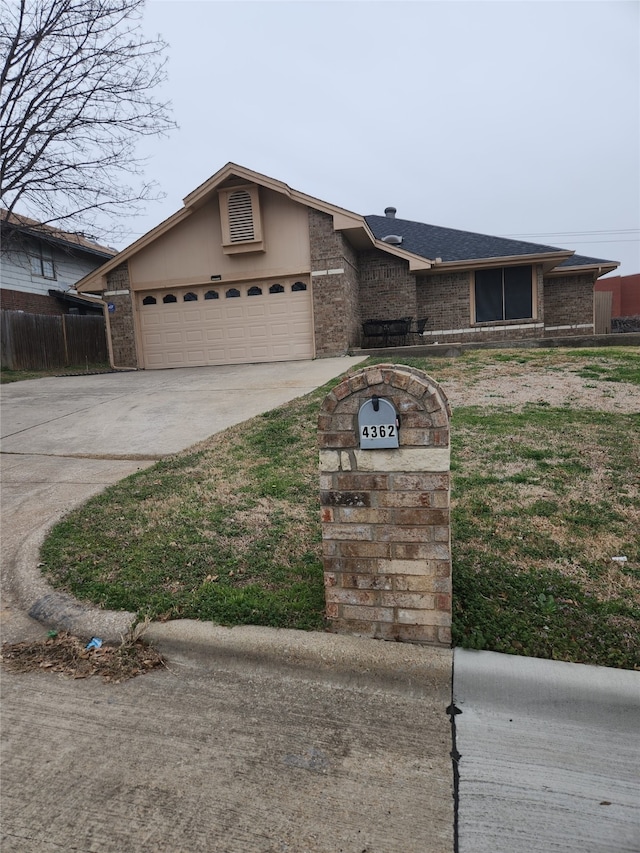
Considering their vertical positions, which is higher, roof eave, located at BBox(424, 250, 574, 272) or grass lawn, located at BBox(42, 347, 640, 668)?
roof eave, located at BBox(424, 250, 574, 272)

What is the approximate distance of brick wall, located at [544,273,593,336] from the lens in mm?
17484

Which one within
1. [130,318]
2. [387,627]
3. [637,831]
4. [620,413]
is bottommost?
[637,831]

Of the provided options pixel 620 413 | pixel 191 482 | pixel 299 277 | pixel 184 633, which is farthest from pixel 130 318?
pixel 184 633

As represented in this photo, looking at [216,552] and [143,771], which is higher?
[216,552]

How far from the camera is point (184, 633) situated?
2.87 m

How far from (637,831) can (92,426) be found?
7753 millimetres

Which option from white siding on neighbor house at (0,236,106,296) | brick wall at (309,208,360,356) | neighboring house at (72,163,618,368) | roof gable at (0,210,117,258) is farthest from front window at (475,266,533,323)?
white siding on neighbor house at (0,236,106,296)

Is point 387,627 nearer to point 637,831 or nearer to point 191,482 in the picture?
point 637,831

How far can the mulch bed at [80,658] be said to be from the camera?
2701mm

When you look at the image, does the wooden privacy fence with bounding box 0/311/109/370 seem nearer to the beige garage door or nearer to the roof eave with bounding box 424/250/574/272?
the beige garage door

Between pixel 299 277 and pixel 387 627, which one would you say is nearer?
pixel 387 627

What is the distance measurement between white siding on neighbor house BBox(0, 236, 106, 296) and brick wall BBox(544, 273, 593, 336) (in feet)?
55.3

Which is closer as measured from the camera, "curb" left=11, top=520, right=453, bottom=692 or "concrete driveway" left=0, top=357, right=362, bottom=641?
"curb" left=11, top=520, right=453, bottom=692

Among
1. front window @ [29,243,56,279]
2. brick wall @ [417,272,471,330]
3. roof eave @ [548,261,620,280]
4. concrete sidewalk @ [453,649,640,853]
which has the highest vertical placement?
front window @ [29,243,56,279]
